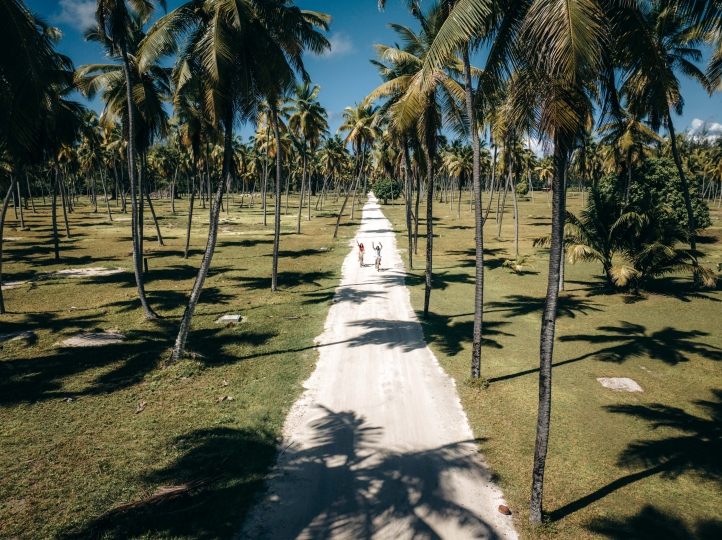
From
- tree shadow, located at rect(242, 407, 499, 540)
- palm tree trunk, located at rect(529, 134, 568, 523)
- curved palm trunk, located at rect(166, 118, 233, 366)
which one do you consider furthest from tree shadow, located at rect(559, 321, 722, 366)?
curved palm trunk, located at rect(166, 118, 233, 366)

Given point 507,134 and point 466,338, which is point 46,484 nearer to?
point 507,134

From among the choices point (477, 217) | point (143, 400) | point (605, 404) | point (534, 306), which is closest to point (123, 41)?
point (143, 400)

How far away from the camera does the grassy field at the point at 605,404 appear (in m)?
6.32

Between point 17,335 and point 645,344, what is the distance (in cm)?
2257

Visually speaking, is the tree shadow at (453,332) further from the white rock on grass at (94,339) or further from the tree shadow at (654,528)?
the white rock on grass at (94,339)

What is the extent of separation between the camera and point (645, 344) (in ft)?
44.0

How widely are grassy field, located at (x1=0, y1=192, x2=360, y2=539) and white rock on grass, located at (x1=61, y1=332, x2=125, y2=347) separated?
14.4 inches

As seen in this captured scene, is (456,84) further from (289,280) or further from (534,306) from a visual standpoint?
(289,280)

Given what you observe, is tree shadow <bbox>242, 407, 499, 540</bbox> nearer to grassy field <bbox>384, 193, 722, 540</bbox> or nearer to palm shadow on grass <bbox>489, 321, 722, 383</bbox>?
grassy field <bbox>384, 193, 722, 540</bbox>

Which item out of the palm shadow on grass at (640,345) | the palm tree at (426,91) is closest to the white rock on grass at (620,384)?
the palm shadow on grass at (640,345)

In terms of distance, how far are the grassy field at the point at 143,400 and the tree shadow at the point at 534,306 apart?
27.0 ft

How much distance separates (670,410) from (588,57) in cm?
907

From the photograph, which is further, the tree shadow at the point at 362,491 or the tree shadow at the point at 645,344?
the tree shadow at the point at 645,344

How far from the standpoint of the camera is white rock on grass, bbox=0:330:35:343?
13516 mm
